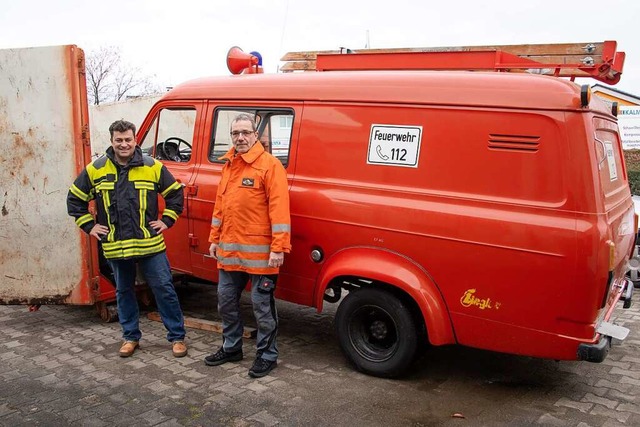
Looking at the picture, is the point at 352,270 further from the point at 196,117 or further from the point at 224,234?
the point at 196,117

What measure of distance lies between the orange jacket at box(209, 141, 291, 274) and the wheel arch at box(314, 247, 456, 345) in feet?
1.34

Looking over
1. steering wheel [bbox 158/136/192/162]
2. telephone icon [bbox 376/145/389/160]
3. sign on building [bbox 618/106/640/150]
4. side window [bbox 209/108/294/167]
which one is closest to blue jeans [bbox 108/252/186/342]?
side window [bbox 209/108/294/167]

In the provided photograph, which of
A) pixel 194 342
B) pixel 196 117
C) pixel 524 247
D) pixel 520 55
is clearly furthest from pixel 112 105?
pixel 524 247

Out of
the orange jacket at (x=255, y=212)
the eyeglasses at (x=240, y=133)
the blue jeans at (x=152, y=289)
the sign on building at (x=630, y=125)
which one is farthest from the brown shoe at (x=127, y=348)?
the sign on building at (x=630, y=125)

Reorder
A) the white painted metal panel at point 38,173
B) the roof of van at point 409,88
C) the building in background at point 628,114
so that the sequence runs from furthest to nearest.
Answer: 1. the building in background at point 628,114
2. the white painted metal panel at point 38,173
3. the roof of van at point 409,88

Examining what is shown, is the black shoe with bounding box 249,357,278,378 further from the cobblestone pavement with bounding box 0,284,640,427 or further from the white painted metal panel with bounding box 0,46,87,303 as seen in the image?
the white painted metal panel with bounding box 0,46,87,303

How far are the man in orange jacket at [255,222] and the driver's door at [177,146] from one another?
1006 millimetres

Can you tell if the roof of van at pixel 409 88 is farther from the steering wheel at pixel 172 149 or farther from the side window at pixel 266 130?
the steering wheel at pixel 172 149

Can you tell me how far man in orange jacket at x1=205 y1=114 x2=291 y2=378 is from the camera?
162 inches

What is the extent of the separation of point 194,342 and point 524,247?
290cm

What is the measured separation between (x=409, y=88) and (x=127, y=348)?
297 centimetres

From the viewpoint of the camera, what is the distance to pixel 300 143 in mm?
Result: 4527

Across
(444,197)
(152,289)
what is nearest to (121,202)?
(152,289)

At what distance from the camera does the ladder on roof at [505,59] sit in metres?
4.40
